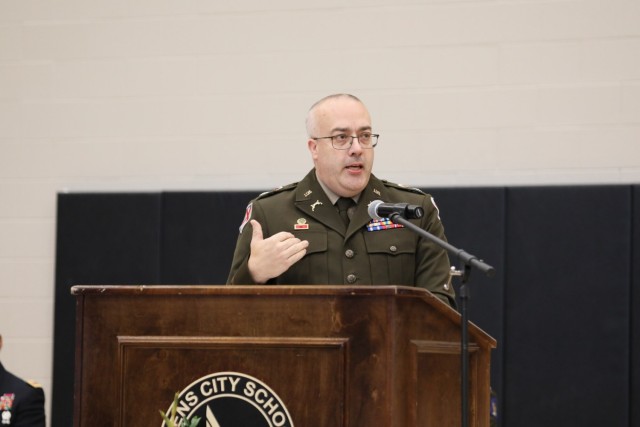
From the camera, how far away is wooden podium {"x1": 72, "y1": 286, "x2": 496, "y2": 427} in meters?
2.12

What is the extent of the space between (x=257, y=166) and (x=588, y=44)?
Result: 1702mm

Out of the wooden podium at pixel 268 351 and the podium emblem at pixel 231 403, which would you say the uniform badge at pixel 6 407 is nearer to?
the wooden podium at pixel 268 351

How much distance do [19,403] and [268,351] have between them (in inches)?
87.0

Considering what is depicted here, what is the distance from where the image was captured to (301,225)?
2.88m

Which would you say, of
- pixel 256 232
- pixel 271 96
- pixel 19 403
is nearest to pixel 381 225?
pixel 256 232

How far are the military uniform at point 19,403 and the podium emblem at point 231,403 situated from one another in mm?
2077

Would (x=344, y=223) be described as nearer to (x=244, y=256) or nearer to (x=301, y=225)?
(x=301, y=225)

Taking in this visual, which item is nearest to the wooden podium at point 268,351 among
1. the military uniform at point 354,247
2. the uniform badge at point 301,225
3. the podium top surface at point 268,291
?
the podium top surface at point 268,291

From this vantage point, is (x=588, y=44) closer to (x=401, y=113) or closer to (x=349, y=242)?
(x=401, y=113)

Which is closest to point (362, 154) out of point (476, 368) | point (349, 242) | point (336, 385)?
point (349, 242)

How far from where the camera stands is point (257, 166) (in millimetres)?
5062

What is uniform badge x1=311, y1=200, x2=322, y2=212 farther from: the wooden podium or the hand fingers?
the wooden podium

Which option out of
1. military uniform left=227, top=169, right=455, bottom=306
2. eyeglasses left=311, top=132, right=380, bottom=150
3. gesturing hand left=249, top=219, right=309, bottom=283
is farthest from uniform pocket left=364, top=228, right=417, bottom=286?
gesturing hand left=249, top=219, right=309, bottom=283

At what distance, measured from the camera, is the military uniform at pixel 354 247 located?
276 centimetres
